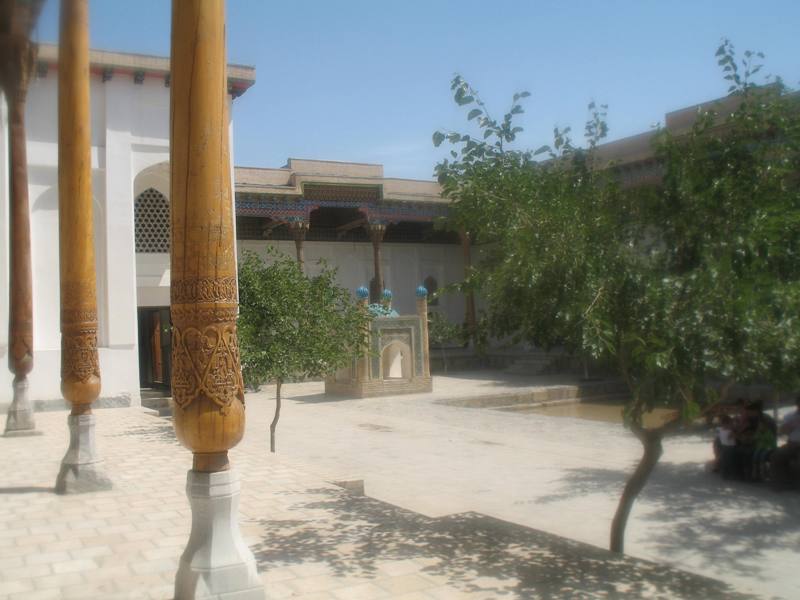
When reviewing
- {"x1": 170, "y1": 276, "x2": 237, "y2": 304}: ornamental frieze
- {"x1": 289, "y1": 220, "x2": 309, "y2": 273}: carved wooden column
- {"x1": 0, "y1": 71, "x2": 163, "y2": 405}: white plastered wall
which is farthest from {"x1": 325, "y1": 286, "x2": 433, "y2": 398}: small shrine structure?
{"x1": 170, "y1": 276, "x2": 237, "y2": 304}: ornamental frieze

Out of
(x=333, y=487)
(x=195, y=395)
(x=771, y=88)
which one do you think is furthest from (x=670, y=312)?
(x=333, y=487)

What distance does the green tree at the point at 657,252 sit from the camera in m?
4.41

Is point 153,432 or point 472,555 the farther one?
point 153,432

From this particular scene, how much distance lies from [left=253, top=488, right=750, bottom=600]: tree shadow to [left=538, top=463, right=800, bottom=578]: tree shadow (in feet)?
4.10

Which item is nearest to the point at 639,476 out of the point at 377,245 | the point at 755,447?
the point at 755,447

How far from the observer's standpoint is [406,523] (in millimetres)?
5828

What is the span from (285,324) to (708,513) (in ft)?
16.5

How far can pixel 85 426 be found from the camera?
652 centimetres

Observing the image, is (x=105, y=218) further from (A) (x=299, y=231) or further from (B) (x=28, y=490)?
(B) (x=28, y=490)

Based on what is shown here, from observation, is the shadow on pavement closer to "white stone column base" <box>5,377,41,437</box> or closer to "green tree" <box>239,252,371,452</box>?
"green tree" <box>239,252,371,452</box>

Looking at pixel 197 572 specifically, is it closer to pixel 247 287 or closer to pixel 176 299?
pixel 176 299

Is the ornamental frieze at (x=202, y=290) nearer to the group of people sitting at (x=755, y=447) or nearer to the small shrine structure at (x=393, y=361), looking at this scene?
the group of people sitting at (x=755, y=447)

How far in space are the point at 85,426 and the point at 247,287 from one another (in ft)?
11.5

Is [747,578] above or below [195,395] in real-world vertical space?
below
